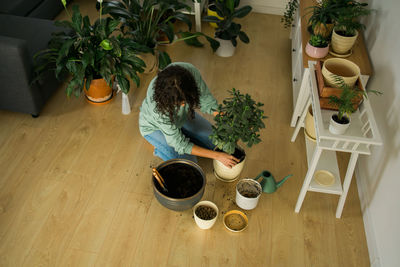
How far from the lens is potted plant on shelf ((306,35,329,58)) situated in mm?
2207

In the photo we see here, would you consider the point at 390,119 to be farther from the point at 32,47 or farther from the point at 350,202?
the point at 32,47

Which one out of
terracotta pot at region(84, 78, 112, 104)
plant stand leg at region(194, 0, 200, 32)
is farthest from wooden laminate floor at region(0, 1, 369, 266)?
plant stand leg at region(194, 0, 200, 32)

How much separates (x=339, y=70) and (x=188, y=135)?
100 centimetres

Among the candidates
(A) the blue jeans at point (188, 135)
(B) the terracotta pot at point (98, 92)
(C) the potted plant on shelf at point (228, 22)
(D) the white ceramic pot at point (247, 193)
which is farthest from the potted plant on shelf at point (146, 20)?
(D) the white ceramic pot at point (247, 193)

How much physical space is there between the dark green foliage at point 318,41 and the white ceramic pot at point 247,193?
978 mm

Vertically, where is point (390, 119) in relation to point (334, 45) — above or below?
below

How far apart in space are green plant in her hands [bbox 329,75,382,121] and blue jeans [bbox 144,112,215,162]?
814mm

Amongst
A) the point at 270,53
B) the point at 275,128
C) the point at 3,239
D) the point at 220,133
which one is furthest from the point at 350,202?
the point at 3,239

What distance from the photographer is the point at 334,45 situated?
2244 mm

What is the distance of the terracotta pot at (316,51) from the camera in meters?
2.20

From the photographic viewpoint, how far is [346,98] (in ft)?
5.60

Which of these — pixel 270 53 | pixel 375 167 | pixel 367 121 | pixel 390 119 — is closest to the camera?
pixel 367 121

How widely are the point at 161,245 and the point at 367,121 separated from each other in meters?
1.29

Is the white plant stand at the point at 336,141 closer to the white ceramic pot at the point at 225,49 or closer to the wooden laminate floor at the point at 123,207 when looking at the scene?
the wooden laminate floor at the point at 123,207
